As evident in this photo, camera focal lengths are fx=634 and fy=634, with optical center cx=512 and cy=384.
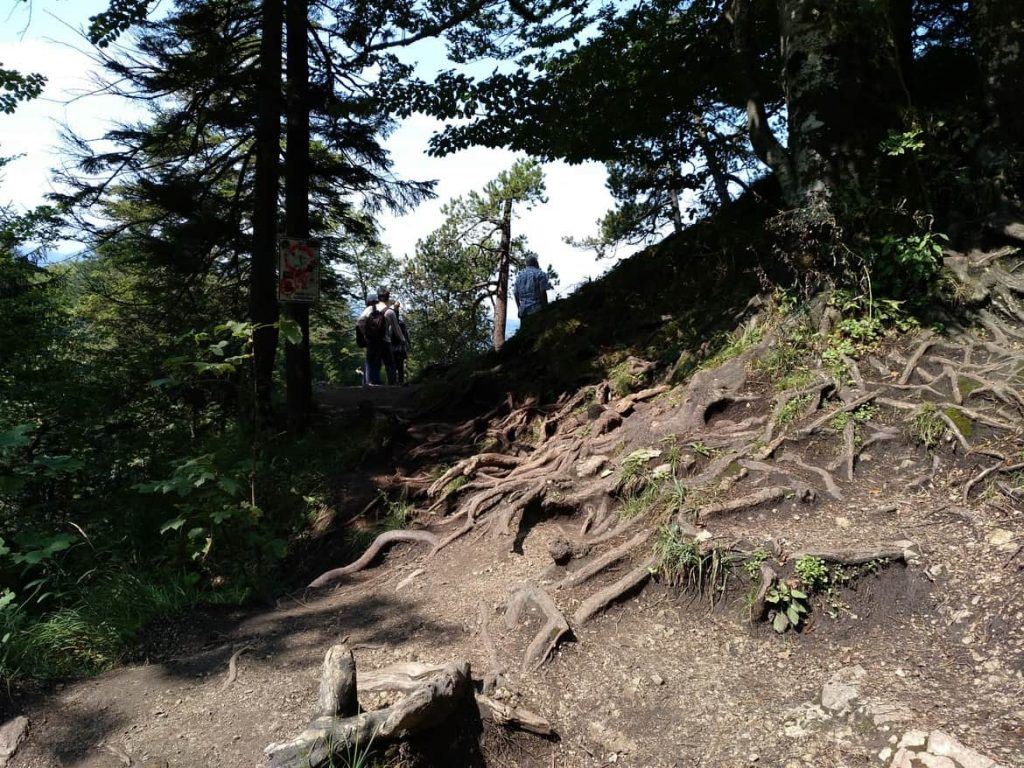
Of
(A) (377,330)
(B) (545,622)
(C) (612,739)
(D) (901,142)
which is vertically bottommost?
(C) (612,739)

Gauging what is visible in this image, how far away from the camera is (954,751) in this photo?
2637 mm

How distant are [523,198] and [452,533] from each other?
2057 cm

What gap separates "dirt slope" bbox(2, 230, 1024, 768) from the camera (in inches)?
124

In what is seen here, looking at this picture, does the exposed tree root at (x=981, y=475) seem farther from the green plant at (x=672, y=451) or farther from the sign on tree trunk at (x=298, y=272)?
the sign on tree trunk at (x=298, y=272)

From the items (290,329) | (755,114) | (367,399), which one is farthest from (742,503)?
(367,399)

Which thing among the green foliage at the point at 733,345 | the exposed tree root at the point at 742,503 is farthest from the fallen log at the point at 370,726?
the green foliage at the point at 733,345

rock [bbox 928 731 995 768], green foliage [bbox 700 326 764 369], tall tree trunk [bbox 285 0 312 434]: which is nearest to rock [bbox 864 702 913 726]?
rock [bbox 928 731 995 768]

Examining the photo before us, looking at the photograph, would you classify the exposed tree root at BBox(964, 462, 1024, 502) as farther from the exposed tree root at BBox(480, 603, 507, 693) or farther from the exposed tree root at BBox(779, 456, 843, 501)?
the exposed tree root at BBox(480, 603, 507, 693)

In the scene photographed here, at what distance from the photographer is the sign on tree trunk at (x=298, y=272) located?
830cm

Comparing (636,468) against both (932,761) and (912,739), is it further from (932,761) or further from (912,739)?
(932,761)

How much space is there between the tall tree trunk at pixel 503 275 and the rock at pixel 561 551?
62.5 feet

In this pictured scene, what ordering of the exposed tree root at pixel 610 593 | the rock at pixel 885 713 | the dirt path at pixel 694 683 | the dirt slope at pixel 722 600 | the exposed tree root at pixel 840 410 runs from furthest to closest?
the exposed tree root at pixel 840 410
the exposed tree root at pixel 610 593
the dirt slope at pixel 722 600
the dirt path at pixel 694 683
the rock at pixel 885 713

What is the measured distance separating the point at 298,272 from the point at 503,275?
1651 centimetres

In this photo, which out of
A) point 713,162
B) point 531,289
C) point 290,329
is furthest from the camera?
point 531,289
